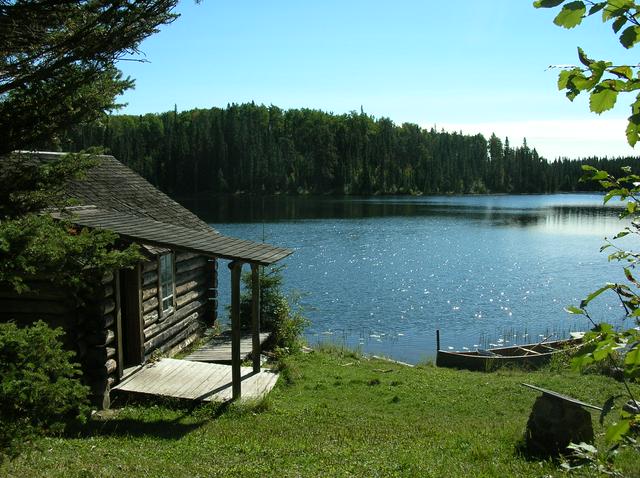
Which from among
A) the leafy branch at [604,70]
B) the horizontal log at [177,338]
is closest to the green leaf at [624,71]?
the leafy branch at [604,70]

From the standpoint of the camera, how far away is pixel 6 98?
677 centimetres

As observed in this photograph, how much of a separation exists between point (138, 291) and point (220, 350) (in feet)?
9.29

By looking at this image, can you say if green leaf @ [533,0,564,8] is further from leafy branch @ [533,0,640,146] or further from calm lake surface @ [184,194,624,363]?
calm lake surface @ [184,194,624,363]

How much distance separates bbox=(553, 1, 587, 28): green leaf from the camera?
6.41 feet

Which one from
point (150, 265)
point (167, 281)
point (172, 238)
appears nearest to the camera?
point (172, 238)

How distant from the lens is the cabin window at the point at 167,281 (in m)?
14.7

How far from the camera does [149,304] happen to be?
13.6 metres

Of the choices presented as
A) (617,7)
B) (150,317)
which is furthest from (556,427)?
(150,317)

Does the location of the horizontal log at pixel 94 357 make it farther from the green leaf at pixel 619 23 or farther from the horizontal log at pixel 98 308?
the green leaf at pixel 619 23

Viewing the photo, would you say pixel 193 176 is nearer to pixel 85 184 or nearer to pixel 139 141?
pixel 139 141

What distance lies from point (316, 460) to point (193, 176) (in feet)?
377

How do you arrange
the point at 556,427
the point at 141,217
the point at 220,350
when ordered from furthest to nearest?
the point at 220,350 → the point at 141,217 → the point at 556,427

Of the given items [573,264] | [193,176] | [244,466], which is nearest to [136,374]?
[244,466]

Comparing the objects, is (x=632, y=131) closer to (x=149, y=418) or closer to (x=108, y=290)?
(x=149, y=418)
